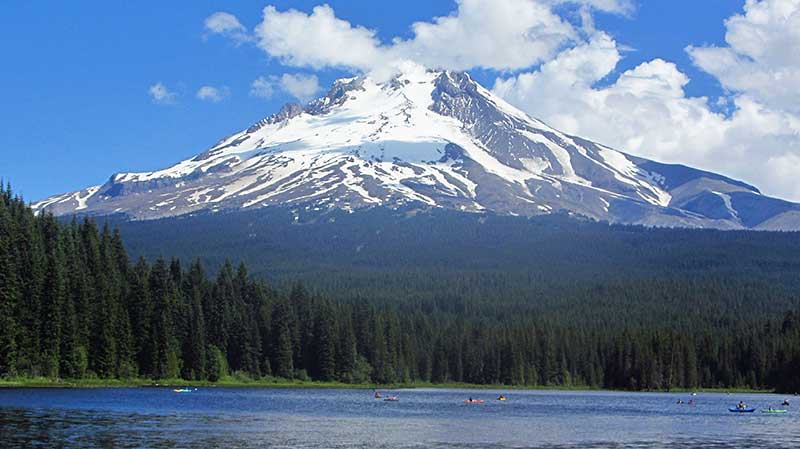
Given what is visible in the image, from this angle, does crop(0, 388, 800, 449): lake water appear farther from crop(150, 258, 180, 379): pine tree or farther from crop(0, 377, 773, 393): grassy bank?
crop(150, 258, 180, 379): pine tree

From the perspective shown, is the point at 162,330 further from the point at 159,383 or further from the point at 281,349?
the point at 281,349

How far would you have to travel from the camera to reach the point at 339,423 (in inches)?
4222

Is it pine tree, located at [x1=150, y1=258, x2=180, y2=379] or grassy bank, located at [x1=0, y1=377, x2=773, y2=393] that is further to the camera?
pine tree, located at [x1=150, y1=258, x2=180, y2=379]

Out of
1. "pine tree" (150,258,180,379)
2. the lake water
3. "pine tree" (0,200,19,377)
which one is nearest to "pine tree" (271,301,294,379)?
"pine tree" (150,258,180,379)

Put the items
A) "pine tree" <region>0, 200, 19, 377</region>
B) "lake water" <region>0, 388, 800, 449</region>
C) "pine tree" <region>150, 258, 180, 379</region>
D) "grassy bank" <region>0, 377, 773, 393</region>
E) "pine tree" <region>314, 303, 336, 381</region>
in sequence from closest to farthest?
"lake water" <region>0, 388, 800, 449</region>, "pine tree" <region>0, 200, 19, 377</region>, "grassy bank" <region>0, 377, 773, 393</region>, "pine tree" <region>150, 258, 180, 379</region>, "pine tree" <region>314, 303, 336, 381</region>

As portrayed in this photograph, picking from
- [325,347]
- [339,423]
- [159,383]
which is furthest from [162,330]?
[339,423]

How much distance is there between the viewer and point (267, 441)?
279 feet

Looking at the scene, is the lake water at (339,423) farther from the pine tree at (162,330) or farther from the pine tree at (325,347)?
the pine tree at (325,347)

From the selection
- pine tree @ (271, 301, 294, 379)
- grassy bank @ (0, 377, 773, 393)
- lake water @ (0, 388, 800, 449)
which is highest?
pine tree @ (271, 301, 294, 379)

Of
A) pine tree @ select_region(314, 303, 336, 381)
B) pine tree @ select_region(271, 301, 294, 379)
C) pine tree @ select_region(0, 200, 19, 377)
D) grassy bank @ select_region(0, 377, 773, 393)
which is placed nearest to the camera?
pine tree @ select_region(0, 200, 19, 377)

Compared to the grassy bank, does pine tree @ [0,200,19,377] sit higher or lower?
higher

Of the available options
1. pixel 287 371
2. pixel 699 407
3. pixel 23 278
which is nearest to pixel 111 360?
pixel 23 278

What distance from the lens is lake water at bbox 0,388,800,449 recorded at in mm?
84562

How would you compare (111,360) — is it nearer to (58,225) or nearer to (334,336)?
(58,225)
